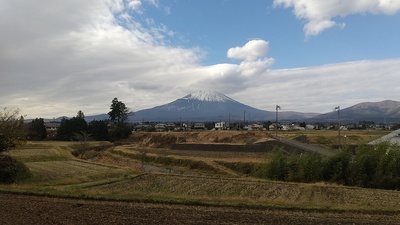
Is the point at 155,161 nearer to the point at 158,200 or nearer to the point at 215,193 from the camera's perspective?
the point at 215,193

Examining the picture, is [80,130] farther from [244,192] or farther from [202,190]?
[244,192]

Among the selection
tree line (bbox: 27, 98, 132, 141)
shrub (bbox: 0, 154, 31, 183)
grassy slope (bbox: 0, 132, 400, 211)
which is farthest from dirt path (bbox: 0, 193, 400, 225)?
tree line (bbox: 27, 98, 132, 141)

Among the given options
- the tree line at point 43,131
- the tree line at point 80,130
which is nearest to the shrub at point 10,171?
the tree line at point 43,131

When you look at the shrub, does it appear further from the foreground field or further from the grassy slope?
the foreground field

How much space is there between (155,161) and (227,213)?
143 ft

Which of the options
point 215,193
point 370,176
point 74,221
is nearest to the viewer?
point 74,221

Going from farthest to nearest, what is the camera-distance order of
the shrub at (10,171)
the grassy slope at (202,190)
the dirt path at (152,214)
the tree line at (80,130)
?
1. the tree line at (80,130)
2. the shrub at (10,171)
3. the grassy slope at (202,190)
4. the dirt path at (152,214)

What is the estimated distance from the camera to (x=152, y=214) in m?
12.9

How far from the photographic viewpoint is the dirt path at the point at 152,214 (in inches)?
458

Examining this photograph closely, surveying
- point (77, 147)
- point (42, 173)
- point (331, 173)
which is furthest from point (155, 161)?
point (331, 173)

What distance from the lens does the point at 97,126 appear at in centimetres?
9300

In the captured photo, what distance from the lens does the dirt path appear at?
458 inches

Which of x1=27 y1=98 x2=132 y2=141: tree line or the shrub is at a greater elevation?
x1=27 y1=98 x2=132 y2=141: tree line

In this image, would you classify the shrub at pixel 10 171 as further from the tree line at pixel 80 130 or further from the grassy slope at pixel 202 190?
the tree line at pixel 80 130
